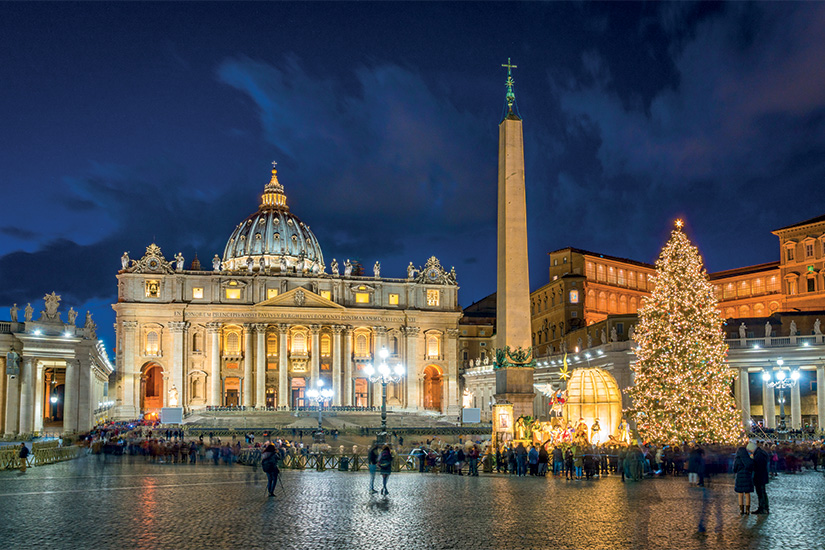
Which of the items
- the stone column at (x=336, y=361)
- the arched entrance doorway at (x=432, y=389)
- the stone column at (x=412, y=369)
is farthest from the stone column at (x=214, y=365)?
the arched entrance doorway at (x=432, y=389)

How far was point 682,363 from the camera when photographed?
26609mm

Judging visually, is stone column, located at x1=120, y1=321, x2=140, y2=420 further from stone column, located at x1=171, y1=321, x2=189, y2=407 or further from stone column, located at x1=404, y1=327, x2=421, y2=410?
stone column, located at x1=404, y1=327, x2=421, y2=410

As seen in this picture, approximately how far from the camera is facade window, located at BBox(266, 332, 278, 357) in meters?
86.5

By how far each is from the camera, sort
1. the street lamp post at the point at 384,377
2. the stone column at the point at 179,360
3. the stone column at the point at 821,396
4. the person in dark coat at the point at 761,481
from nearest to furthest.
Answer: the person in dark coat at the point at 761,481, the street lamp post at the point at 384,377, the stone column at the point at 821,396, the stone column at the point at 179,360

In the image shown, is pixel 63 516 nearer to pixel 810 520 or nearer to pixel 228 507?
pixel 228 507

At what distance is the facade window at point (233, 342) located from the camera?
3369 inches

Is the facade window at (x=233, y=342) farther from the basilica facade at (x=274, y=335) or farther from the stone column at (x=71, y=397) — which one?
the stone column at (x=71, y=397)

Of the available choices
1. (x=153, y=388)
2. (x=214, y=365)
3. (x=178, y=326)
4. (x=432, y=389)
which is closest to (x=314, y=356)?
(x=214, y=365)

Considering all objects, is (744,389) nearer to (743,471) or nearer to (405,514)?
(743,471)

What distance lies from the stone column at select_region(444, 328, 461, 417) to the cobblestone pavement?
67467 mm

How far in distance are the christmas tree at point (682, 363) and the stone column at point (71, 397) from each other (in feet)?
91.4

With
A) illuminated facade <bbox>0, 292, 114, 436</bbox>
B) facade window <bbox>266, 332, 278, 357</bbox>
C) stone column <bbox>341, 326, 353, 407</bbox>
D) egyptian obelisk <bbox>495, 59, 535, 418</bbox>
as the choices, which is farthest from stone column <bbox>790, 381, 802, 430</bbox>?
facade window <bbox>266, 332, 278, 357</bbox>


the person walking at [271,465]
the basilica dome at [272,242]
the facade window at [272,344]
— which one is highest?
the basilica dome at [272,242]

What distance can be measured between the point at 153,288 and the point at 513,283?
2527 inches
